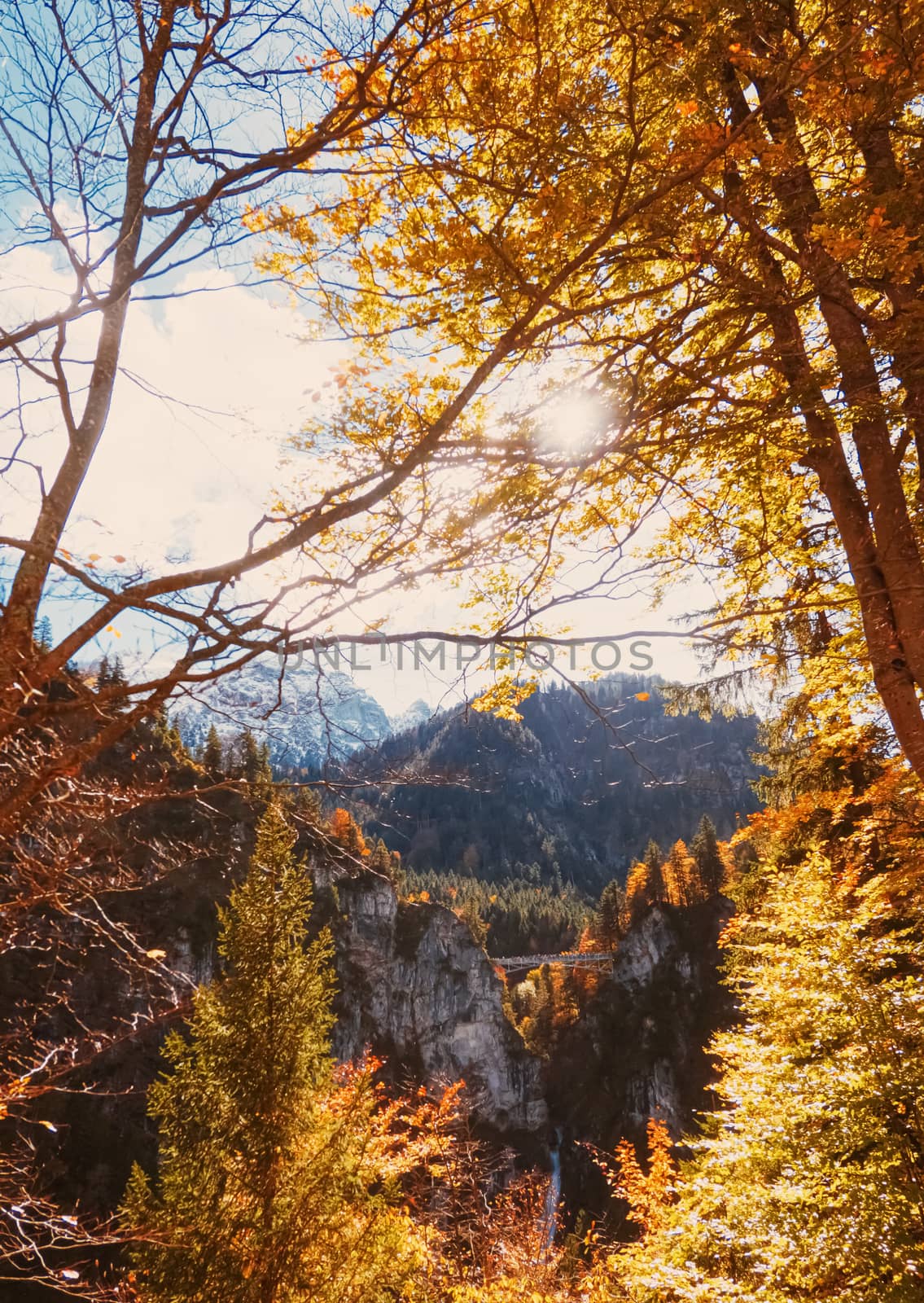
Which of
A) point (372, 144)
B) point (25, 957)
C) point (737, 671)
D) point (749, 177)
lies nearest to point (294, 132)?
point (372, 144)

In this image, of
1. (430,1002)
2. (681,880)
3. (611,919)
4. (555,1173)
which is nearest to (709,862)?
(681,880)

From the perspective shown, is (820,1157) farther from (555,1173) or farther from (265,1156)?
(555,1173)

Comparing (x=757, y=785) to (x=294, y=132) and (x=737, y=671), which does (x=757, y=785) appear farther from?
(x=294, y=132)

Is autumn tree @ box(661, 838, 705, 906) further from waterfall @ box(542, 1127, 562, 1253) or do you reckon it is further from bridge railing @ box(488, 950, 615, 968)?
waterfall @ box(542, 1127, 562, 1253)

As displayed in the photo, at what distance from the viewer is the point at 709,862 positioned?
1711 inches

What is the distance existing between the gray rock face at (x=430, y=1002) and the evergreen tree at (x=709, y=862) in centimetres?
1698

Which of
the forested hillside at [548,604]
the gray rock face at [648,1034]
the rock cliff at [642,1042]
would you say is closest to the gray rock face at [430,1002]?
the rock cliff at [642,1042]

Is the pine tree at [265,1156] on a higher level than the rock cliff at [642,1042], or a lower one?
higher

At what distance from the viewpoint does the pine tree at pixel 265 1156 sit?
6.19 metres

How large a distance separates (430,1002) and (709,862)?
22.0m

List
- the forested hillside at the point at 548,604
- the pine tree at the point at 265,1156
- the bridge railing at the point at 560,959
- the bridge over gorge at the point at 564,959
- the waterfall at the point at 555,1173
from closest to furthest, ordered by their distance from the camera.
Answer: the forested hillside at the point at 548,604 → the pine tree at the point at 265,1156 → the waterfall at the point at 555,1173 → the bridge over gorge at the point at 564,959 → the bridge railing at the point at 560,959

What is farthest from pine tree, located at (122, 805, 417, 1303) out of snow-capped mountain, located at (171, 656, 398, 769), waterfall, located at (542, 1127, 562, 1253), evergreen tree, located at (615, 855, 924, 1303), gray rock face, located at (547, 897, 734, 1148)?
waterfall, located at (542, 1127, 562, 1253)

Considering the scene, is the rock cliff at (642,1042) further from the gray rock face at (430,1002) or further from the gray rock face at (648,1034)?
the gray rock face at (430,1002)

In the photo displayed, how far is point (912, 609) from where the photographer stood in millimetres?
3514
